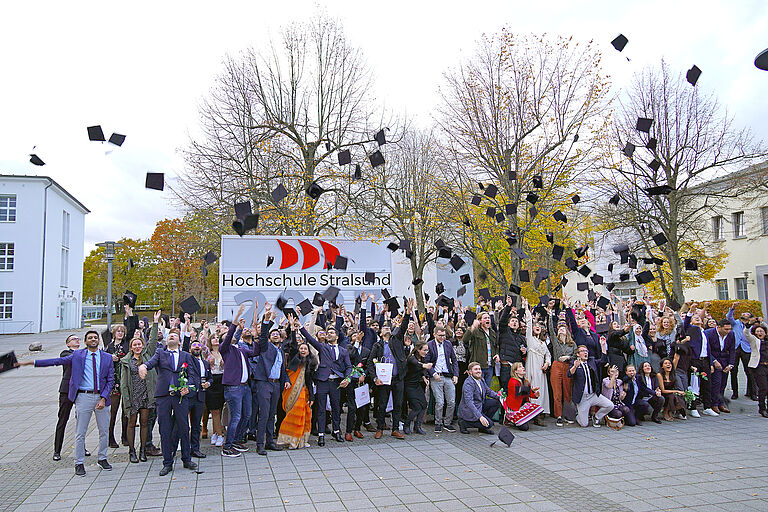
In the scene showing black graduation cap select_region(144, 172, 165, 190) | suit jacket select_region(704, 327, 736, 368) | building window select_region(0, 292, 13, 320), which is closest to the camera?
black graduation cap select_region(144, 172, 165, 190)

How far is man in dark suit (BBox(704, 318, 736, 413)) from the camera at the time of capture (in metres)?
11.2

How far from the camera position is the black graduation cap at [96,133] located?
31.6ft

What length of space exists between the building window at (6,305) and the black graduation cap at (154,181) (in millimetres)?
37326

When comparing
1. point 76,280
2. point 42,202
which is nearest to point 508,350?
point 42,202

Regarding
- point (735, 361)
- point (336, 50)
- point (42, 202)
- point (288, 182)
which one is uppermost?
point (336, 50)

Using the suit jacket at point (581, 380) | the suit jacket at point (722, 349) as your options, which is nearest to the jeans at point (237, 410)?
the suit jacket at point (581, 380)

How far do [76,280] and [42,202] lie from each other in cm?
1051

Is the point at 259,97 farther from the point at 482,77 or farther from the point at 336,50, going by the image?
the point at 482,77

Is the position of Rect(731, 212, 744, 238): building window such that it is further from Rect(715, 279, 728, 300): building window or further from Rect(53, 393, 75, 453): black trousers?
Rect(53, 393, 75, 453): black trousers

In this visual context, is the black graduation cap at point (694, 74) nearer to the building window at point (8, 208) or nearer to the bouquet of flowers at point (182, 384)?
the bouquet of flowers at point (182, 384)

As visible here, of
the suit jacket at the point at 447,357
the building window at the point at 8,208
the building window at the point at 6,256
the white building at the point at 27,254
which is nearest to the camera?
the suit jacket at the point at 447,357

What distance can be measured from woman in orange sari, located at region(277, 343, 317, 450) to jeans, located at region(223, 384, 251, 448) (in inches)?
24.5

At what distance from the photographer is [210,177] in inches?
890

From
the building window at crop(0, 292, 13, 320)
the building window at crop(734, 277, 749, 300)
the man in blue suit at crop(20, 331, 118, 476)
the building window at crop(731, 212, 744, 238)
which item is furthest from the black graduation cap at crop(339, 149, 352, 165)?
the building window at crop(0, 292, 13, 320)
